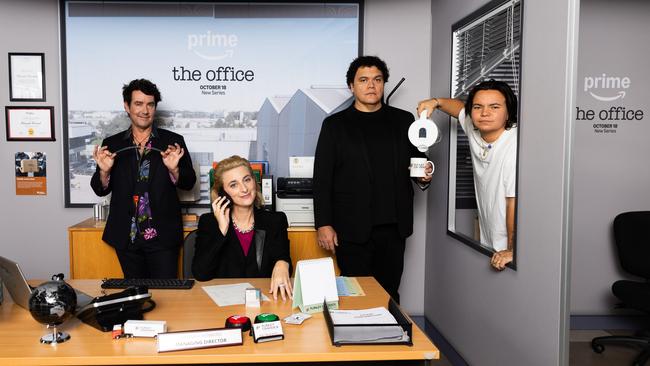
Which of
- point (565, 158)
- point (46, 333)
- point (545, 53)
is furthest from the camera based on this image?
point (545, 53)

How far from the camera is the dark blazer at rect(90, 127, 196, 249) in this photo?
Result: 3.25 metres

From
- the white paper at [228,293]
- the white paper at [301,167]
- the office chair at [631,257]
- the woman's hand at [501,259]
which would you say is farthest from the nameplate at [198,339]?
the office chair at [631,257]

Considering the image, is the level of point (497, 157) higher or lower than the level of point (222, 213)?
higher

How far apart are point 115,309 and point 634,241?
10.9ft

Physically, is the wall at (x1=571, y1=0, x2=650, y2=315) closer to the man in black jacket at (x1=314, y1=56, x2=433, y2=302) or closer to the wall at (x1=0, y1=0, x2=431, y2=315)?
the wall at (x1=0, y1=0, x2=431, y2=315)

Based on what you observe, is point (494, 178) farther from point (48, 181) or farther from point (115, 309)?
point (48, 181)

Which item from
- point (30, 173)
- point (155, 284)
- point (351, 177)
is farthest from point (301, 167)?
point (30, 173)

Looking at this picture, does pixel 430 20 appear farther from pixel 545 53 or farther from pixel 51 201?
pixel 51 201

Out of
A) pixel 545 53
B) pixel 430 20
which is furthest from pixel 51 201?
pixel 545 53

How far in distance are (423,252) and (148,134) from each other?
228 cm

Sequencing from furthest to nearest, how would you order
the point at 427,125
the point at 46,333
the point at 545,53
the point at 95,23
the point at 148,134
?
the point at 95,23 → the point at 148,134 → the point at 427,125 → the point at 545,53 → the point at 46,333

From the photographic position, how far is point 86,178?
401 cm

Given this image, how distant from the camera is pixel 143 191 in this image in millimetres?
3258

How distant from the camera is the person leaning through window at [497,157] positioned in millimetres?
2562
